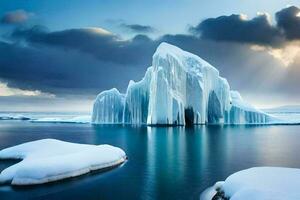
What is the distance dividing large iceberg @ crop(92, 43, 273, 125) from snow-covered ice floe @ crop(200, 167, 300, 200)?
191 feet

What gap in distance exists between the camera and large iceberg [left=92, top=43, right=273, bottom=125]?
253ft

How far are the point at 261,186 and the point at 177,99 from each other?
6273 cm

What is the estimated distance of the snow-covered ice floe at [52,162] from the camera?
779 inches

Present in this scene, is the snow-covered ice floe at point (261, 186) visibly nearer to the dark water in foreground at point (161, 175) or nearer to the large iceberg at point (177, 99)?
the dark water in foreground at point (161, 175)

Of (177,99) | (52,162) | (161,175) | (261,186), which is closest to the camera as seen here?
(261,186)

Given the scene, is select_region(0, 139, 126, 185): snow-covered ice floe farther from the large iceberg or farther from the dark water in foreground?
the large iceberg

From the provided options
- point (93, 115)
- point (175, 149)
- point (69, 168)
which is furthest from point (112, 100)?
point (69, 168)

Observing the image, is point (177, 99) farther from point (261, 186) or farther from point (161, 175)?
point (261, 186)

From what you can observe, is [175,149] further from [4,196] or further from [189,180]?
[4,196]

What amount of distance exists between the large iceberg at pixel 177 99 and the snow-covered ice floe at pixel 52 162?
48.0 meters

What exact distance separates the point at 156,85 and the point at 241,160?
47359 mm

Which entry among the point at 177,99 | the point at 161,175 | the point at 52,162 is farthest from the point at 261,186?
the point at 177,99

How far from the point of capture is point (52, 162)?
21.0 meters

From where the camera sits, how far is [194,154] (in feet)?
110
